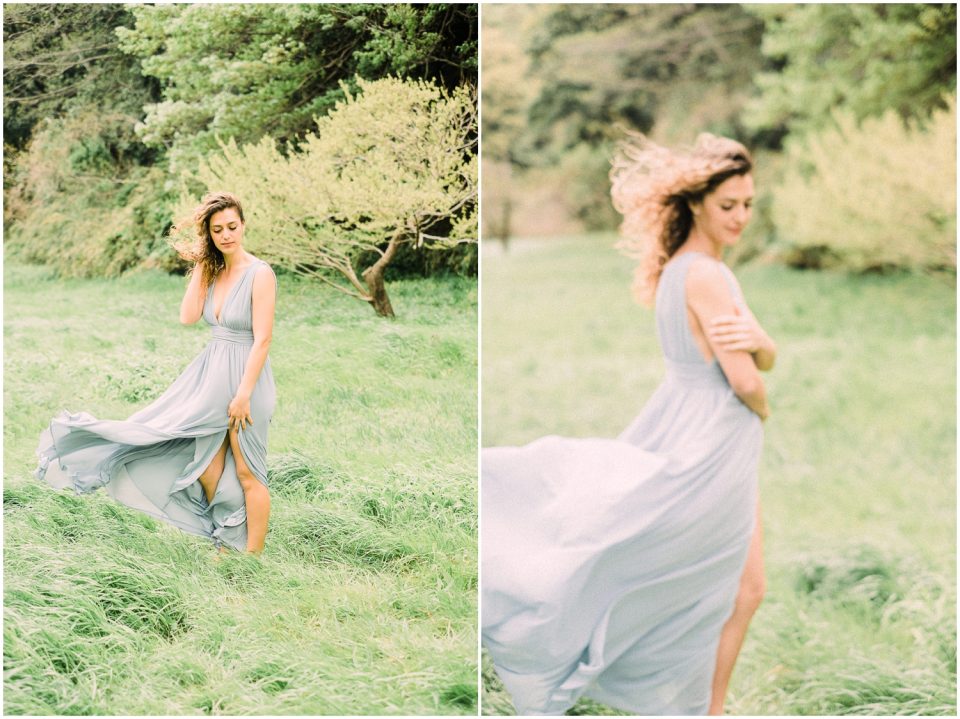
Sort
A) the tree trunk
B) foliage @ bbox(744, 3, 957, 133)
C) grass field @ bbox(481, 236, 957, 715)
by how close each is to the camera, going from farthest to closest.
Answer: foliage @ bbox(744, 3, 957, 133)
grass field @ bbox(481, 236, 957, 715)
the tree trunk

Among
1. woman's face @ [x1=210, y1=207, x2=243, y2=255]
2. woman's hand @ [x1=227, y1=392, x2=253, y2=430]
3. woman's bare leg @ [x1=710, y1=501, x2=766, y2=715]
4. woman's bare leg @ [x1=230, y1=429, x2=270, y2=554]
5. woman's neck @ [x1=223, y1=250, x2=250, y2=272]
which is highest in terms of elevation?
woman's face @ [x1=210, y1=207, x2=243, y2=255]

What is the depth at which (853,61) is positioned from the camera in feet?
15.0

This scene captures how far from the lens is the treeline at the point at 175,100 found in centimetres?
285

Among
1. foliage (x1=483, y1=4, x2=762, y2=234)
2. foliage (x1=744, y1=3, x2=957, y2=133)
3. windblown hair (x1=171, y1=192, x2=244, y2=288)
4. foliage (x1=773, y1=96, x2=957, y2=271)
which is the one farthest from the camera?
foliage (x1=483, y1=4, x2=762, y2=234)

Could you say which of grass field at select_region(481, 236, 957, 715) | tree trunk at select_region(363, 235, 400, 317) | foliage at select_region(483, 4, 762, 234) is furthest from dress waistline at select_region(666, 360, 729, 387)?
foliage at select_region(483, 4, 762, 234)

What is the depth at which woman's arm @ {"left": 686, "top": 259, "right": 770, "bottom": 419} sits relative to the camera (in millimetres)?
2332

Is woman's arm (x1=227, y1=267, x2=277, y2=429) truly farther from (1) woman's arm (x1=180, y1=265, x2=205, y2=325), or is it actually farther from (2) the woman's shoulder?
(2) the woman's shoulder

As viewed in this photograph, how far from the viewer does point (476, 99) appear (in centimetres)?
288

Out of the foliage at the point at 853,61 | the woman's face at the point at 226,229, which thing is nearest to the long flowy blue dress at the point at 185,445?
the woman's face at the point at 226,229

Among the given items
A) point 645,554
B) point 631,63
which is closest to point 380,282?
point 645,554

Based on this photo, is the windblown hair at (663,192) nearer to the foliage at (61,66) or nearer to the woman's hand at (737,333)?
the woman's hand at (737,333)

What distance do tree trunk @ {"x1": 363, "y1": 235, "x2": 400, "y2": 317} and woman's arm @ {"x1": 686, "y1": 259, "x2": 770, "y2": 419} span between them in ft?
3.50

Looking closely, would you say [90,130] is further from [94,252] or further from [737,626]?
[737,626]

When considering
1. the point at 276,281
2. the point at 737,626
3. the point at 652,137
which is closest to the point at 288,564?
the point at 276,281
